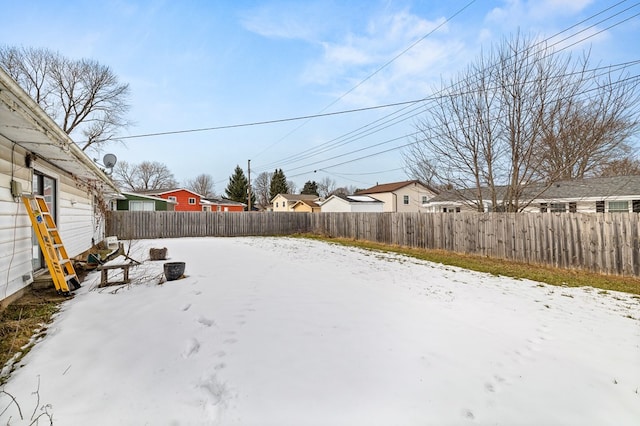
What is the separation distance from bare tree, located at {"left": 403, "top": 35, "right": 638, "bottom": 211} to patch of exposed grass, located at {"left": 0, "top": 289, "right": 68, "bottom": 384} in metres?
11.1

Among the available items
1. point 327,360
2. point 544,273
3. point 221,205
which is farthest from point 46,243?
point 221,205

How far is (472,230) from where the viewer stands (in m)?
10.2

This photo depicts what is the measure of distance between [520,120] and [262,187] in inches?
2053

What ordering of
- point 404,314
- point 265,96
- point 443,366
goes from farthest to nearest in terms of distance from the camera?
point 265,96
point 404,314
point 443,366

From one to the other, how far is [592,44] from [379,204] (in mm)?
23912

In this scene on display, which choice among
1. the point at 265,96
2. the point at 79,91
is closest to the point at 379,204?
the point at 265,96

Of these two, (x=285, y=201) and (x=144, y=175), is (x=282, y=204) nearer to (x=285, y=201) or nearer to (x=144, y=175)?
(x=285, y=201)

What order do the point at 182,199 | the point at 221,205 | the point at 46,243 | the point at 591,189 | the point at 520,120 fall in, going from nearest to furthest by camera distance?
the point at 46,243
the point at 520,120
the point at 591,189
the point at 182,199
the point at 221,205

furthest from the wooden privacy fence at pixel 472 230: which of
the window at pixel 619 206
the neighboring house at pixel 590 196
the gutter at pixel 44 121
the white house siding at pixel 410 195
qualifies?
the white house siding at pixel 410 195

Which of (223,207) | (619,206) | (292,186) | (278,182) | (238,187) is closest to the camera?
(619,206)

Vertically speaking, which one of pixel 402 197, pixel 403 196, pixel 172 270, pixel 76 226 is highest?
pixel 403 196

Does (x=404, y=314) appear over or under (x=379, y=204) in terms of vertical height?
under

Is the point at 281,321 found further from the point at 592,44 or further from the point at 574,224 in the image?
the point at 592,44

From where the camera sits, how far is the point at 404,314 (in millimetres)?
4047
